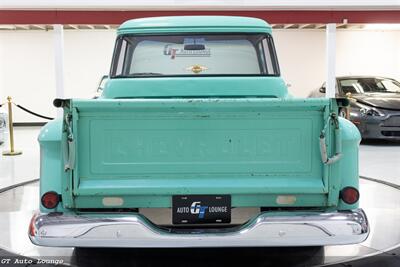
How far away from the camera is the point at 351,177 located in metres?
2.81

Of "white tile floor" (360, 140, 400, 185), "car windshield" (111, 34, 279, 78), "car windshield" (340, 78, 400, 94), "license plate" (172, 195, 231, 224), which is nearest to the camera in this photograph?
"license plate" (172, 195, 231, 224)

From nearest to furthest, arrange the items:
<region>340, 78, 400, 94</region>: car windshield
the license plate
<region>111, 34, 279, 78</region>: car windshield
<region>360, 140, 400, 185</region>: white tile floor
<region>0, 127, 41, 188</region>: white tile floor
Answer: the license plate → <region>111, 34, 279, 78</region>: car windshield → <region>0, 127, 41, 188</region>: white tile floor → <region>360, 140, 400, 185</region>: white tile floor → <region>340, 78, 400, 94</region>: car windshield

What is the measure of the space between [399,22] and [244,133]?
10.7 meters

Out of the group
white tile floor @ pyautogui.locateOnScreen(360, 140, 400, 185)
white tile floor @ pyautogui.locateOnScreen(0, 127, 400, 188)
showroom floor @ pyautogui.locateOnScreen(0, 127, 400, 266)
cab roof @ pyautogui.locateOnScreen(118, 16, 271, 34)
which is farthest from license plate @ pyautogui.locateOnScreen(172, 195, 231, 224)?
white tile floor @ pyautogui.locateOnScreen(360, 140, 400, 185)

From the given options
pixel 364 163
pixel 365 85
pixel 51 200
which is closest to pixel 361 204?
pixel 364 163

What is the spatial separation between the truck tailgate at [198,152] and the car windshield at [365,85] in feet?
25.0

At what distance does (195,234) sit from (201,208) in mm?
156

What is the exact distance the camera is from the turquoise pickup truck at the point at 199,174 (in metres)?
2.61

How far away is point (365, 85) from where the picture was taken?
32.9ft

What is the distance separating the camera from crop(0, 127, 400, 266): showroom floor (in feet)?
11.8

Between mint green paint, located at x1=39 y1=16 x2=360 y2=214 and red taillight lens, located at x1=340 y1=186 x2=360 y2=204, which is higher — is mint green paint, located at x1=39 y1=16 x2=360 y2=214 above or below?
above

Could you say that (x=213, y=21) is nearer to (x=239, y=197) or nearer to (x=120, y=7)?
(x=239, y=197)

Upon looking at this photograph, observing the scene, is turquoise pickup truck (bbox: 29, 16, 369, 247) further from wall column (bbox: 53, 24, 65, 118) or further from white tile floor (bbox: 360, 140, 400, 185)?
wall column (bbox: 53, 24, 65, 118)

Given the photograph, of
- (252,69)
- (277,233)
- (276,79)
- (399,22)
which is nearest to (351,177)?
(277,233)
